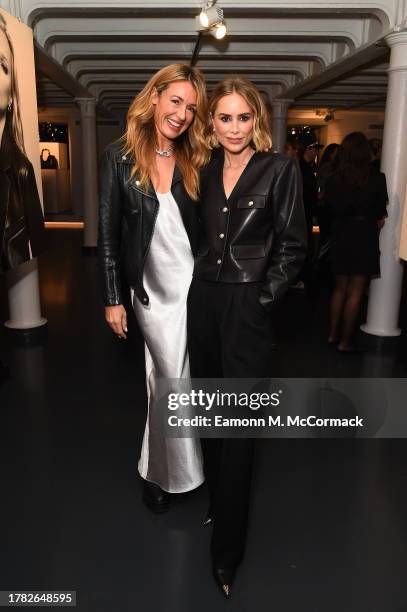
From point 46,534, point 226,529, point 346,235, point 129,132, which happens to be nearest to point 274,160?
point 129,132

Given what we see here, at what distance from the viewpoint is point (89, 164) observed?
970 cm

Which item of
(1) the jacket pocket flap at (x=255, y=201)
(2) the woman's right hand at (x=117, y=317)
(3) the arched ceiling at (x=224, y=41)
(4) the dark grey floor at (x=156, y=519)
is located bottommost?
(4) the dark grey floor at (x=156, y=519)

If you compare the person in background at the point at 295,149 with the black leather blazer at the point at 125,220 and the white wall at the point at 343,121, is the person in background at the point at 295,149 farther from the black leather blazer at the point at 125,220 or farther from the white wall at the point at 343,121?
the white wall at the point at 343,121

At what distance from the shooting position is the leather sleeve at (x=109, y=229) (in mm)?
2121

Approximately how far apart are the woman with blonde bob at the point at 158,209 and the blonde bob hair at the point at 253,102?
16 centimetres

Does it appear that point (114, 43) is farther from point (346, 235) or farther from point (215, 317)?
point (215, 317)

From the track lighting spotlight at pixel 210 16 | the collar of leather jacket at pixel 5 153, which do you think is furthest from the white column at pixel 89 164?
the collar of leather jacket at pixel 5 153

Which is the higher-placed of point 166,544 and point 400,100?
point 400,100

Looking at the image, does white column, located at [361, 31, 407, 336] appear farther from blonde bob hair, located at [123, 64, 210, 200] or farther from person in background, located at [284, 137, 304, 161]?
blonde bob hair, located at [123, 64, 210, 200]

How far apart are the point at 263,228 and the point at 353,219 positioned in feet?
8.82

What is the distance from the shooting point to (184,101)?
6.52ft

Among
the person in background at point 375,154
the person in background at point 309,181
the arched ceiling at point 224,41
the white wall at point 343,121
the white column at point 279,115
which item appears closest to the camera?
the arched ceiling at point 224,41

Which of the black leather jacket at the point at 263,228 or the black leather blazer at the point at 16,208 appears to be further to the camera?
the black leather blazer at the point at 16,208

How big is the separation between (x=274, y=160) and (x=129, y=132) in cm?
59
